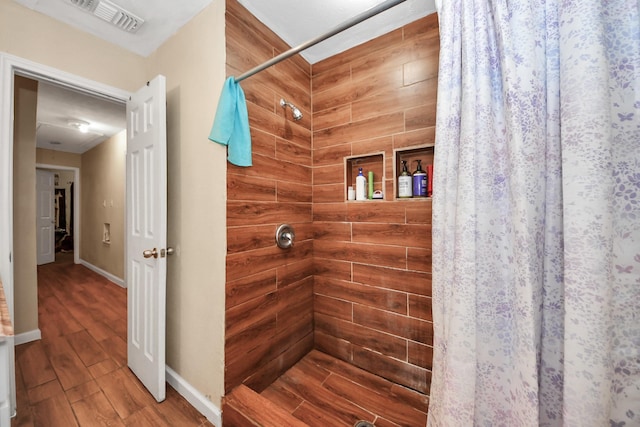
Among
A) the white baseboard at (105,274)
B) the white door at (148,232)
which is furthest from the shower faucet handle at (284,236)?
the white baseboard at (105,274)

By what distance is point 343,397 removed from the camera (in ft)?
4.78

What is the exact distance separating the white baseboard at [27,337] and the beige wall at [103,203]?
5.42ft

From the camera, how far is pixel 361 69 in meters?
1.72

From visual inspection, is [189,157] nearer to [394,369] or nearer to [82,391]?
[82,391]

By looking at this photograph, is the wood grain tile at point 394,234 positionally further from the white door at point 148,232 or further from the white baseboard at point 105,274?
the white baseboard at point 105,274

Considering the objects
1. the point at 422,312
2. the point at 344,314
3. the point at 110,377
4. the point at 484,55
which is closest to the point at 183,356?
the point at 110,377

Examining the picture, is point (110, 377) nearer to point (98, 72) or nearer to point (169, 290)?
point (169, 290)

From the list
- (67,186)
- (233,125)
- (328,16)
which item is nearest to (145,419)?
(233,125)

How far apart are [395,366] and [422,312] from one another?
45cm

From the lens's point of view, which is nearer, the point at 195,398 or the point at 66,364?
the point at 195,398

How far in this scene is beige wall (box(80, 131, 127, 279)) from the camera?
3.78 metres

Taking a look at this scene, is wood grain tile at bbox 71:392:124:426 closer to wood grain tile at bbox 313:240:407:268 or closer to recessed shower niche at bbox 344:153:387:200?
wood grain tile at bbox 313:240:407:268

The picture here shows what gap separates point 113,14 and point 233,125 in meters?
1.14

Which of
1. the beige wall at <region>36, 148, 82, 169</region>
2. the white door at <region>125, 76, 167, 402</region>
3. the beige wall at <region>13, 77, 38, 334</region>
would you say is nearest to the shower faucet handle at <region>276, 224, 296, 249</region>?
the white door at <region>125, 76, 167, 402</region>
